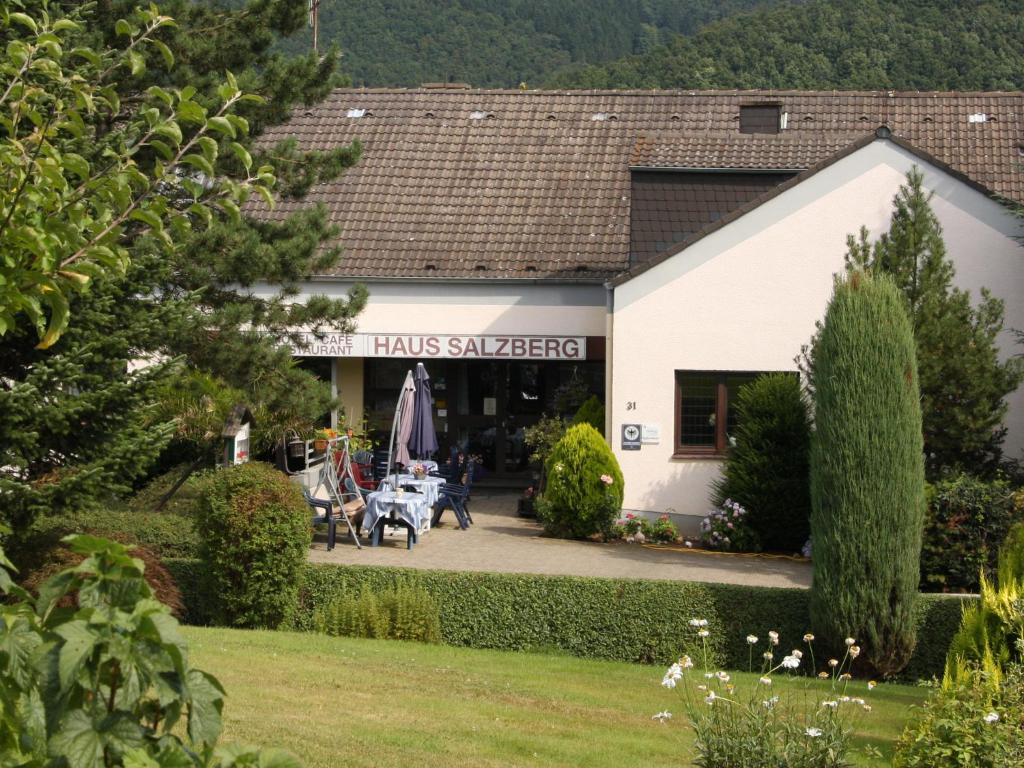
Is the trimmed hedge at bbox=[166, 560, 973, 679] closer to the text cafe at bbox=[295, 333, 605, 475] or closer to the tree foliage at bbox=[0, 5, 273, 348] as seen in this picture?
the tree foliage at bbox=[0, 5, 273, 348]

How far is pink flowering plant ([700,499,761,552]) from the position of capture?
18.7 metres

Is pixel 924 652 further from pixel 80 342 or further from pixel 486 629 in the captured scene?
pixel 80 342

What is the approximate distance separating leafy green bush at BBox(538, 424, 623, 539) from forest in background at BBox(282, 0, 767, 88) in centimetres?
4371

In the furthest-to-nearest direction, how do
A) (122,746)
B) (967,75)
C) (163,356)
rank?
(967,75) → (163,356) → (122,746)

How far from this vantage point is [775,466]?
18.5 meters

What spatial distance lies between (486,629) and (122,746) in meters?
10.6

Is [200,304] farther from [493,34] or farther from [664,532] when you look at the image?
[493,34]

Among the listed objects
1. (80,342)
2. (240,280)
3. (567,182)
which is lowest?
(80,342)

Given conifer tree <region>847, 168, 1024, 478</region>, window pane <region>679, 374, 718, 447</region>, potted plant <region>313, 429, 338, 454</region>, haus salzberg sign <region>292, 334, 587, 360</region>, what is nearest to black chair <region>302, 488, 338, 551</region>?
potted plant <region>313, 429, 338, 454</region>

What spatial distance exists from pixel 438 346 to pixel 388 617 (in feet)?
35.0

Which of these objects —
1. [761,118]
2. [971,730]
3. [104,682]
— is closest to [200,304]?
[971,730]

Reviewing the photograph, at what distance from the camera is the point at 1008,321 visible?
62.7 ft

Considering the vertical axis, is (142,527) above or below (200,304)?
below

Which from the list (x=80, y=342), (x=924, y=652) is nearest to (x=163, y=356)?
(x=80, y=342)
